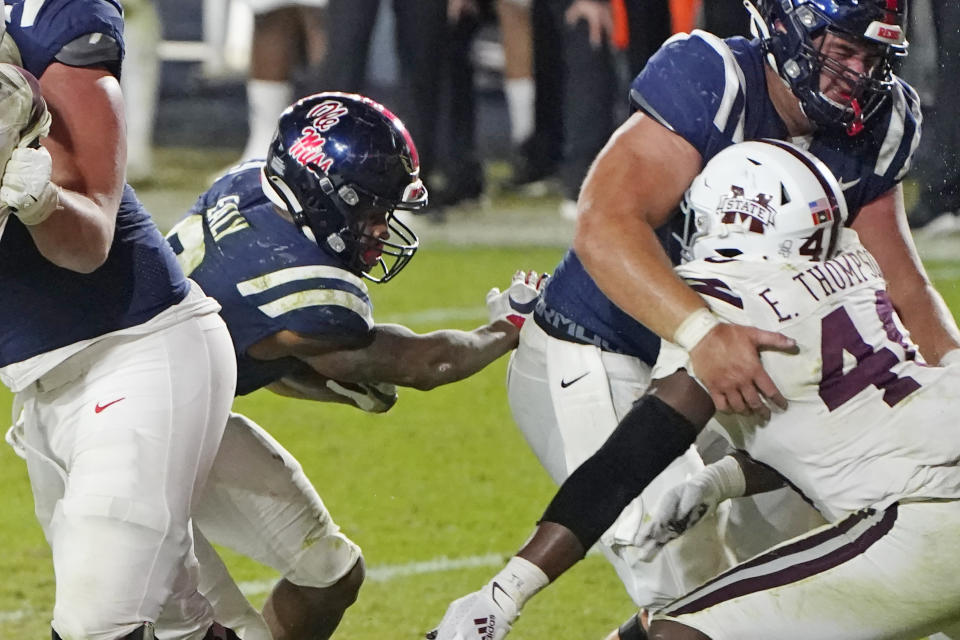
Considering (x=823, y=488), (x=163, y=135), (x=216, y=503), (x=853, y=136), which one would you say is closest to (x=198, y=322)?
→ (x=216, y=503)

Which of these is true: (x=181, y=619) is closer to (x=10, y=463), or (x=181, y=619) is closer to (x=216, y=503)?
(x=216, y=503)

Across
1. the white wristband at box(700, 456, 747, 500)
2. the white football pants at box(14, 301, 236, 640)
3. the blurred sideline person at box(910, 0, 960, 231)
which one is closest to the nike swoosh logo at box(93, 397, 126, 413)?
the white football pants at box(14, 301, 236, 640)

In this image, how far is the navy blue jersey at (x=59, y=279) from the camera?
2.77 meters

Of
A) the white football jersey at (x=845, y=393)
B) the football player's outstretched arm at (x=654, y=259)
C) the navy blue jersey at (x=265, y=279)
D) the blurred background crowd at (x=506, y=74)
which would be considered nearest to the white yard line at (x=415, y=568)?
the navy blue jersey at (x=265, y=279)

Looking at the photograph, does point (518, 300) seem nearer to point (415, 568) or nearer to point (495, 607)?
point (415, 568)

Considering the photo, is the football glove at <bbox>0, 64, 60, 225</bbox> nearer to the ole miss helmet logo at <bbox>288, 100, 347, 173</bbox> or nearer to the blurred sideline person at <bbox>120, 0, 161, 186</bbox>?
the ole miss helmet logo at <bbox>288, 100, 347, 173</bbox>

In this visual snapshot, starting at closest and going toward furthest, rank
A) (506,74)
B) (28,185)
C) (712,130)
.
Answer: (28,185) → (712,130) → (506,74)

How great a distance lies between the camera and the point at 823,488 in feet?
9.00

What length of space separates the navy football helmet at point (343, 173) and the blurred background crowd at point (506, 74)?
169 inches

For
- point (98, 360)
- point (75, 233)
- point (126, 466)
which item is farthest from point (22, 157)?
point (126, 466)

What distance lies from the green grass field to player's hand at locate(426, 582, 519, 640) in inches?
47.5

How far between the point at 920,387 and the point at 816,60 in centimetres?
76

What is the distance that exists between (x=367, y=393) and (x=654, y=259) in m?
0.78

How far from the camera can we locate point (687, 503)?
285 centimetres
